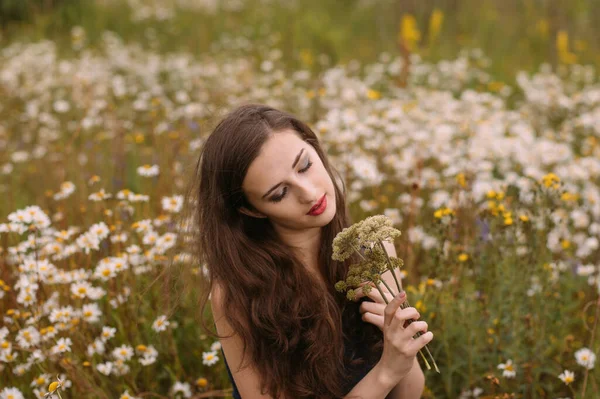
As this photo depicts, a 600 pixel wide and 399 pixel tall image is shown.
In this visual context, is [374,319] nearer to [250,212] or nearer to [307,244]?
[307,244]

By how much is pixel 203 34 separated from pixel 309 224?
598 centimetres

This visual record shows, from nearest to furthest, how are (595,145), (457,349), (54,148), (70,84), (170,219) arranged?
(457,349)
(170,219)
(595,145)
(54,148)
(70,84)

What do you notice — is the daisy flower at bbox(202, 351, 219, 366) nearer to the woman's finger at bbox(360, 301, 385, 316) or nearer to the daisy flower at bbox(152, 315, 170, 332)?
the daisy flower at bbox(152, 315, 170, 332)

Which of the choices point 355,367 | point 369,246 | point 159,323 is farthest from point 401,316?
point 159,323

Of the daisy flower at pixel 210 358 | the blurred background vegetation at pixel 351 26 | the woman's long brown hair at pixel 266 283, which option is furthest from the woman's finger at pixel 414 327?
the blurred background vegetation at pixel 351 26

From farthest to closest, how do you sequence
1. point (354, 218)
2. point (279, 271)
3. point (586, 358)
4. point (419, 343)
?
point (354, 218)
point (586, 358)
point (279, 271)
point (419, 343)

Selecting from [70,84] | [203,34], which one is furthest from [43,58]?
[203,34]

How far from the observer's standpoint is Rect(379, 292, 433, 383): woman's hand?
1.44 metres

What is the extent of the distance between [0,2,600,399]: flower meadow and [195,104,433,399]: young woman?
0.27 meters

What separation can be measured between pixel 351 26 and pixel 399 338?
677 centimetres

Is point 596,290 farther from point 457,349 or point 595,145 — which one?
point 595,145

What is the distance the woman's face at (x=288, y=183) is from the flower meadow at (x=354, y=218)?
1.29 feet

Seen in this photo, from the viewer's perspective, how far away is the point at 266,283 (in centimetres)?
172

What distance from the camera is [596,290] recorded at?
102 inches
